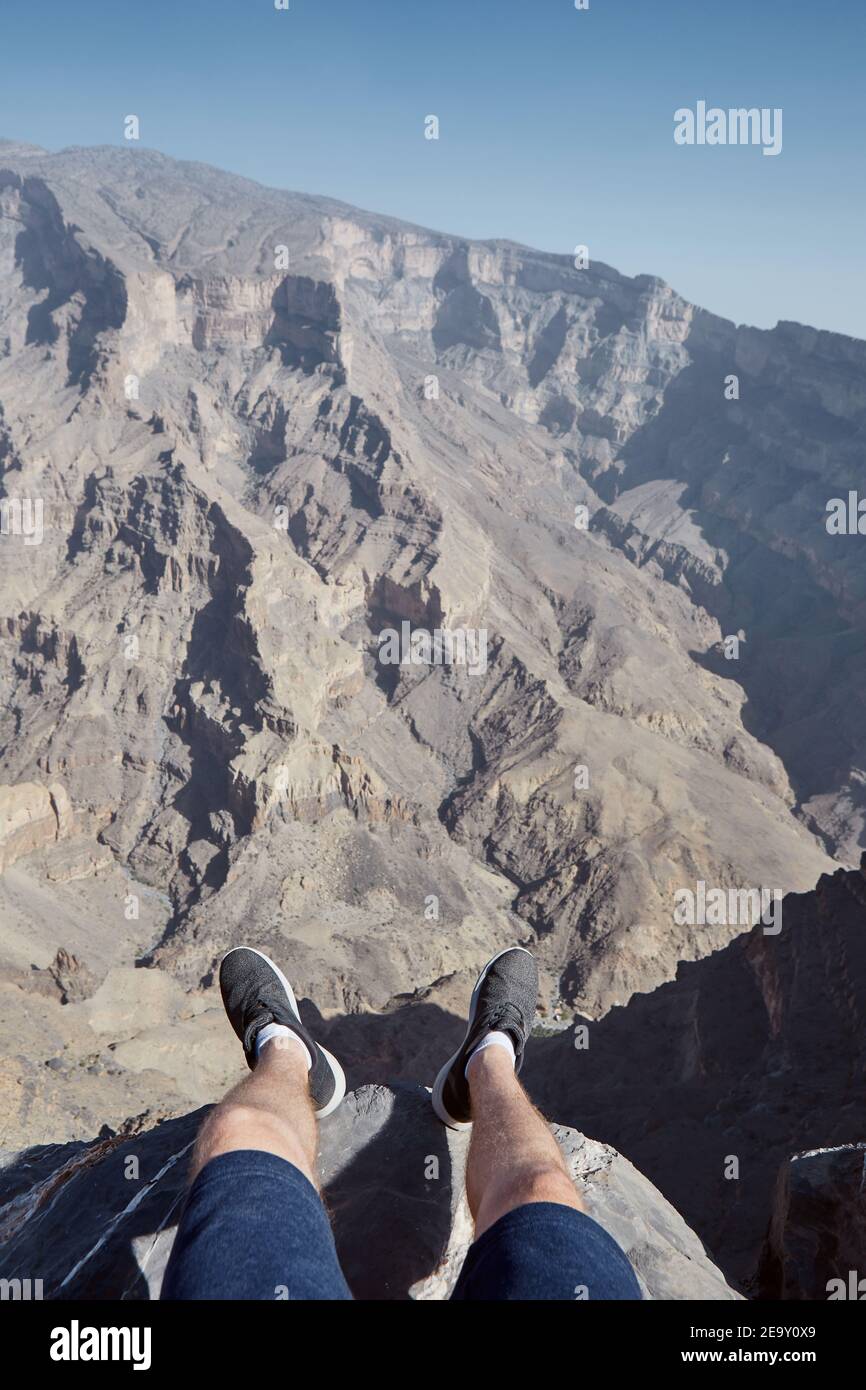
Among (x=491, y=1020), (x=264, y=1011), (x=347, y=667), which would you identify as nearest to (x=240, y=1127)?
(x=264, y=1011)

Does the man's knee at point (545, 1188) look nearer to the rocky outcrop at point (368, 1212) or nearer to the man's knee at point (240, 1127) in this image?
the man's knee at point (240, 1127)

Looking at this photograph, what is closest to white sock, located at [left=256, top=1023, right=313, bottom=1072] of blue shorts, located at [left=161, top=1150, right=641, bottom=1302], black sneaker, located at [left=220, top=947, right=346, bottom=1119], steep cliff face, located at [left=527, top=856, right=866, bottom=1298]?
black sneaker, located at [left=220, top=947, right=346, bottom=1119]

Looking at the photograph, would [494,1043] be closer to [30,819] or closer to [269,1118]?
[269,1118]

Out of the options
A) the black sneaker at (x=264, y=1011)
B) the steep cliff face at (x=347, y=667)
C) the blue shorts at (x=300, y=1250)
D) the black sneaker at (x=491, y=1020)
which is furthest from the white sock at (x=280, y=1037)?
the steep cliff face at (x=347, y=667)

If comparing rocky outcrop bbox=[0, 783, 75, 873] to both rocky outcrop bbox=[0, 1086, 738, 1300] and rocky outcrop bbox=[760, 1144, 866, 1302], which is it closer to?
rocky outcrop bbox=[0, 1086, 738, 1300]
